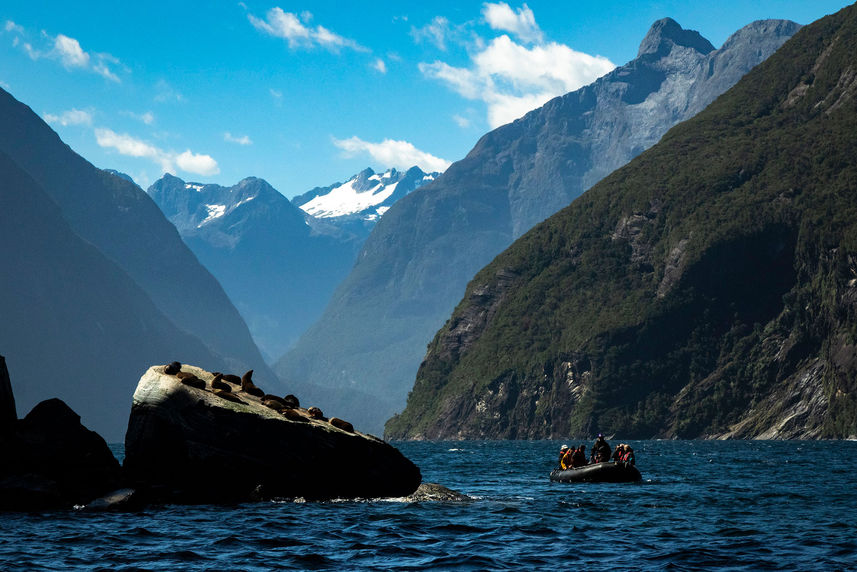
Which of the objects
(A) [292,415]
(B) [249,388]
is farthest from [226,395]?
(B) [249,388]

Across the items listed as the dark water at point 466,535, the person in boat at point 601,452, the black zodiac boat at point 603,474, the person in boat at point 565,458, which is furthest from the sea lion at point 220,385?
the person in boat at point 601,452

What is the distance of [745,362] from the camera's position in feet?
650

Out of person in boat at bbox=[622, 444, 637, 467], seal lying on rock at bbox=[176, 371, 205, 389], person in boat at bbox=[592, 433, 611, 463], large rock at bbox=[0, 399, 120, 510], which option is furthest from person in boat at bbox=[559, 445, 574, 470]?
large rock at bbox=[0, 399, 120, 510]

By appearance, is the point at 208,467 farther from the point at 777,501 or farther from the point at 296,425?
the point at 777,501

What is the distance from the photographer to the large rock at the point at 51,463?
35562 millimetres

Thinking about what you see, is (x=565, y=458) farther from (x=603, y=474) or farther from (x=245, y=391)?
(x=245, y=391)

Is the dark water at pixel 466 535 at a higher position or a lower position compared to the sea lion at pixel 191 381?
lower

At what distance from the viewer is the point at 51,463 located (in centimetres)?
3697

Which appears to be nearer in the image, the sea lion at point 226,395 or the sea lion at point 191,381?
the sea lion at point 191,381

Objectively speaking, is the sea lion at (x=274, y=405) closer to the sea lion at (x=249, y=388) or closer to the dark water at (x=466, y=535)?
the sea lion at (x=249, y=388)

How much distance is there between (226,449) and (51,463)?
22.2 ft

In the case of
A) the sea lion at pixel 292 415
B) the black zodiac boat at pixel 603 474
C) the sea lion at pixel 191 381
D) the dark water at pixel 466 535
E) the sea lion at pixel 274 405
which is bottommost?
the dark water at pixel 466 535

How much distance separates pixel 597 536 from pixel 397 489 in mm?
11824

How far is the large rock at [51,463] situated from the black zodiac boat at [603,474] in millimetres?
26326
